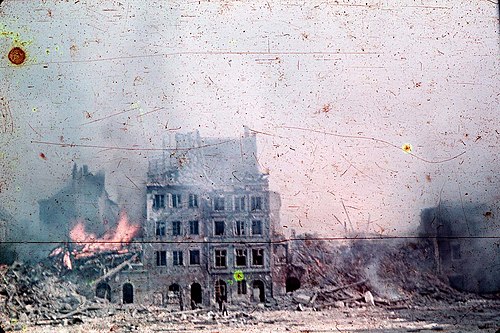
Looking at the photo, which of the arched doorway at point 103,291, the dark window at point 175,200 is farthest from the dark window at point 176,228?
the arched doorway at point 103,291

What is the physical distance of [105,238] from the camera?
148 inches

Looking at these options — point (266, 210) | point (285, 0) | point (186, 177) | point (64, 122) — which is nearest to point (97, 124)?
point (64, 122)

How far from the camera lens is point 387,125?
3.86m

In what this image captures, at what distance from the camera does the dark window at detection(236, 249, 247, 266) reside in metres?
3.76

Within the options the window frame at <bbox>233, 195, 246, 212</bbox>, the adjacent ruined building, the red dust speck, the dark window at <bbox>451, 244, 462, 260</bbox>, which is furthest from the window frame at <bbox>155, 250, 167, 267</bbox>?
the dark window at <bbox>451, 244, 462, 260</bbox>

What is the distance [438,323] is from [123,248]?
7.49 feet

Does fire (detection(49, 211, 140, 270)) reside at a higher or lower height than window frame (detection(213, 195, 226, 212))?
lower

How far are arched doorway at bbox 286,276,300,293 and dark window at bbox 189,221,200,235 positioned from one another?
719 mm

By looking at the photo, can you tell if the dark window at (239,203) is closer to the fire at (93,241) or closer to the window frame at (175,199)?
the window frame at (175,199)

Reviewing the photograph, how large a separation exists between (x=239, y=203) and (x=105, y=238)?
0.97 m

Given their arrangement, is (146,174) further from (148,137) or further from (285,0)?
(285,0)

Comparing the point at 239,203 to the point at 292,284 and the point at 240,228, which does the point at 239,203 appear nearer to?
the point at 240,228

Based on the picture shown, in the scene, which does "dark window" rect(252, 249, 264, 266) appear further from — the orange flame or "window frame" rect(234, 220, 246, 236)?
the orange flame

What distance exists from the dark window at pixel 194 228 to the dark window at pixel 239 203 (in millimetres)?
302
